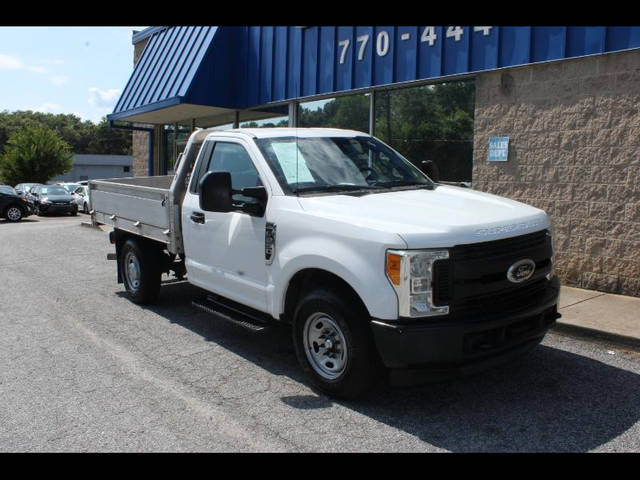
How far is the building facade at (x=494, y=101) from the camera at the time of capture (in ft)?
24.2

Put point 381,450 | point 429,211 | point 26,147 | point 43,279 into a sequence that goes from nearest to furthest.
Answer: point 381,450 < point 429,211 < point 43,279 < point 26,147

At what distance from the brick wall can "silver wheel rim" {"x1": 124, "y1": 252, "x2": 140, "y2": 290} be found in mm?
5188

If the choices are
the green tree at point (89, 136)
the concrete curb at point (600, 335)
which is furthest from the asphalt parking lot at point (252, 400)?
the green tree at point (89, 136)

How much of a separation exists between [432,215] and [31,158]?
49403mm

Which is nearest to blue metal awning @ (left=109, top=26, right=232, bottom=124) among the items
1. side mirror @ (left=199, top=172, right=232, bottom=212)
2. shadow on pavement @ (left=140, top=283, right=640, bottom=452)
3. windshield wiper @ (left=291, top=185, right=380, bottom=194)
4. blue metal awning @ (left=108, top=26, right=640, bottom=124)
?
blue metal awning @ (left=108, top=26, right=640, bottom=124)

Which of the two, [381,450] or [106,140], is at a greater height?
[106,140]

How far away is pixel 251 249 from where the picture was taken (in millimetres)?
5027

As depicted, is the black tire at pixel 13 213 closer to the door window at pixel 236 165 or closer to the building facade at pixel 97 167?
the door window at pixel 236 165

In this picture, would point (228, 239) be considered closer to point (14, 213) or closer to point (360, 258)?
point (360, 258)

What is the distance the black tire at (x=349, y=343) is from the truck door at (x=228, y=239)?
2.46 feet

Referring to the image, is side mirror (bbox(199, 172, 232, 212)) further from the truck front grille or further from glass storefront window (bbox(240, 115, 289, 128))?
glass storefront window (bbox(240, 115, 289, 128))

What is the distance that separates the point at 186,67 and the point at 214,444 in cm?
1198
